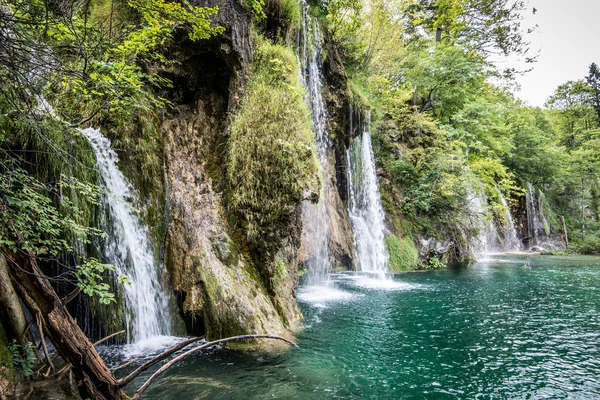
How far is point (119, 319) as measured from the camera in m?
5.11

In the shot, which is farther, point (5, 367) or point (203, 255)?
point (203, 255)

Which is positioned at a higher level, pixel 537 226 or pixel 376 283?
pixel 537 226

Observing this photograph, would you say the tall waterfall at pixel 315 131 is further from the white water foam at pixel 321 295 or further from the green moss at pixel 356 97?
the green moss at pixel 356 97

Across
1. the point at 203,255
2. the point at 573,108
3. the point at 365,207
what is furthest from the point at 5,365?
the point at 573,108

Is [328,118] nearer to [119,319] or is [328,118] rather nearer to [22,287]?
[119,319]

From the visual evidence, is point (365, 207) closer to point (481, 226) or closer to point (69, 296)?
point (481, 226)

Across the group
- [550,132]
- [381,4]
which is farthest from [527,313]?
[550,132]

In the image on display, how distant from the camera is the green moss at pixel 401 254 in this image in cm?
1521

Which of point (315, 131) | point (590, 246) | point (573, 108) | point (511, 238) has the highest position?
point (573, 108)

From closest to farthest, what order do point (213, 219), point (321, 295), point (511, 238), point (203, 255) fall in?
point (203, 255) < point (213, 219) < point (321, 295) < point (511, 238)

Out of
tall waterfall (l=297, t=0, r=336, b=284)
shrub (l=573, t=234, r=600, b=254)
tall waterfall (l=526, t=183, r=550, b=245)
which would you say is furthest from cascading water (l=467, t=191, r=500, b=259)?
tall waterfall (l=297, t=0, r=336, b=284)

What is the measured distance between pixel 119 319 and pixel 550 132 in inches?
1623

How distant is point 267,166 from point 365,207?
379 inches

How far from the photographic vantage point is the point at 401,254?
15.6m
